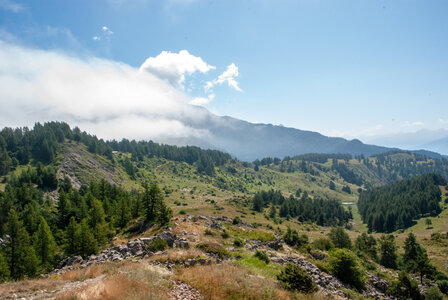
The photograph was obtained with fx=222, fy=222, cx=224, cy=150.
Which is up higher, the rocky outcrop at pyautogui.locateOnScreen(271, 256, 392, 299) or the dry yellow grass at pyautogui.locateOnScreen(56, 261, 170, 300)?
the dry yellow grass at pyautogui.locateOnScreen(56, 261, 170, 300)

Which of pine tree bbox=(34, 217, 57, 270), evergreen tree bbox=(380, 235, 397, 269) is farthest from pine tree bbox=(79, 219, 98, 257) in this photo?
evergreen tree bbox=(380, 235, 397, 269)

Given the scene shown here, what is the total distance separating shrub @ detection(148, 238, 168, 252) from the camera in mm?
30594

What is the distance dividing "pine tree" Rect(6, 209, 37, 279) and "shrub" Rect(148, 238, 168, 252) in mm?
33903

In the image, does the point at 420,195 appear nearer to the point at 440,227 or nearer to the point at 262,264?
the point at 440,227

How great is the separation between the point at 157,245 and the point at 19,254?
40.8 meters

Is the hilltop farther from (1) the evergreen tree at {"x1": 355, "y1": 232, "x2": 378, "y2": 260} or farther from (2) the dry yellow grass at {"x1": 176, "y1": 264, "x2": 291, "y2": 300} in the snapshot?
(1) the evergreen tree at {"x1": 355, "y1": 232, "x2": 378, "y2": 260}

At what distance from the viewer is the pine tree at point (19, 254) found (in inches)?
1797

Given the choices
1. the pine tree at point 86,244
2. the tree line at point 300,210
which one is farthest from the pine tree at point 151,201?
the tree line at point 300,210

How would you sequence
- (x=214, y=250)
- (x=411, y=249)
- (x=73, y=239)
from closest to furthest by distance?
(x=214, y=250) → (x=73, y=239) → (x=411, y=249)

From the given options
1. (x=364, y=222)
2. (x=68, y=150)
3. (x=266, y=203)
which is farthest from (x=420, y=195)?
(x=68, y=150)

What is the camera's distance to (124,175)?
656 feet

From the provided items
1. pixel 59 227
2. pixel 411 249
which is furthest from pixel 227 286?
pixel 59 227

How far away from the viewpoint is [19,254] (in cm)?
4862

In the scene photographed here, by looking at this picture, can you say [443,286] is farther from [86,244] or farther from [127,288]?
[86,244]
